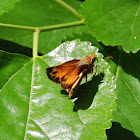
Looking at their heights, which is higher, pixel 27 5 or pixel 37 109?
pixel 27 5

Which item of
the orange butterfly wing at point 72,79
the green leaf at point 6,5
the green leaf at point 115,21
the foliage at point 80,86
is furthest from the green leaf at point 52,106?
the green leaf at point 6,5

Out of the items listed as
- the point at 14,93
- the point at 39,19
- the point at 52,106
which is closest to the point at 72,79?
the point at 52,106

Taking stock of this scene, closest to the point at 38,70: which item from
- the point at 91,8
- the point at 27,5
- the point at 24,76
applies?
the point at 24,76

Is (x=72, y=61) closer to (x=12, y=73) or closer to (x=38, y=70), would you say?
(x=38, y=70)

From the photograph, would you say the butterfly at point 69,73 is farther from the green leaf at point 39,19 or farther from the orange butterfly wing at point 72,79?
the green leaf at point 39,19

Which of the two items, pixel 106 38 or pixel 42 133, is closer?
pixel 42 133

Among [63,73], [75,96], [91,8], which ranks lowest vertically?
[75,96]
